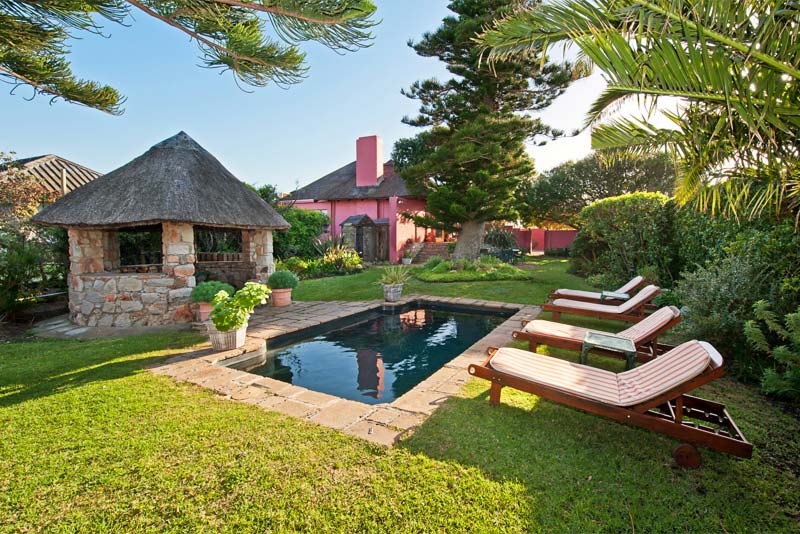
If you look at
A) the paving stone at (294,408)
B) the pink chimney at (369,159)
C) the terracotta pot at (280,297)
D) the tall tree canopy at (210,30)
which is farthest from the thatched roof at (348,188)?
the paving stone at (294,408)

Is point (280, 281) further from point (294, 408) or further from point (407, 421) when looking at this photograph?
point (407, 421)

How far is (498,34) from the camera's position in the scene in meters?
3.79

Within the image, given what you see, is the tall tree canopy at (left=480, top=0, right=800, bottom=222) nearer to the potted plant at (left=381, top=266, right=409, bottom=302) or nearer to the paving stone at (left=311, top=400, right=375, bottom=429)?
the paving stone at (left=311, top=400, right=375, bottom=429)

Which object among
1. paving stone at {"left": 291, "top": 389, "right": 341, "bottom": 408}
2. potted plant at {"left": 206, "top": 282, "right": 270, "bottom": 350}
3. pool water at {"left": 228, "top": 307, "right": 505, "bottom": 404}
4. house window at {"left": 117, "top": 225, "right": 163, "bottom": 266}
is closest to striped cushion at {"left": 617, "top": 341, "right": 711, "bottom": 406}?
pool water at {"left": 228, "top": 307, "right": 505, "bottom": 404}

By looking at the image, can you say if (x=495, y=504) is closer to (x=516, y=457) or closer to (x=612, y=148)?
(x=516, y=457)

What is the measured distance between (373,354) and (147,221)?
15.9 feet

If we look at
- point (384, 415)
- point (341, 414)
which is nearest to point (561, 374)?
point (384, 415)

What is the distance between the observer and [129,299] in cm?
679

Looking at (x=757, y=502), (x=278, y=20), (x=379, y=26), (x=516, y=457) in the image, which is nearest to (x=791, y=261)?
(x=757, y=502)

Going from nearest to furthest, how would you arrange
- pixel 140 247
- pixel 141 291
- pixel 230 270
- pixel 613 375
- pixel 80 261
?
1. pixel 613 375
2. pixel 141 291
3. pixel 80 261
4. pixel 140 247
5. pixel 230 270

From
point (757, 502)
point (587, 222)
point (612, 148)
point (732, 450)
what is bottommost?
point (757, 502)

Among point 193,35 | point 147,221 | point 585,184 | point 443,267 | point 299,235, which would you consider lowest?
point 443,267

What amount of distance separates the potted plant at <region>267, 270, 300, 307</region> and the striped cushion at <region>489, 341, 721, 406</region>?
6.25 m

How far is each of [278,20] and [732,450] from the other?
493cm
